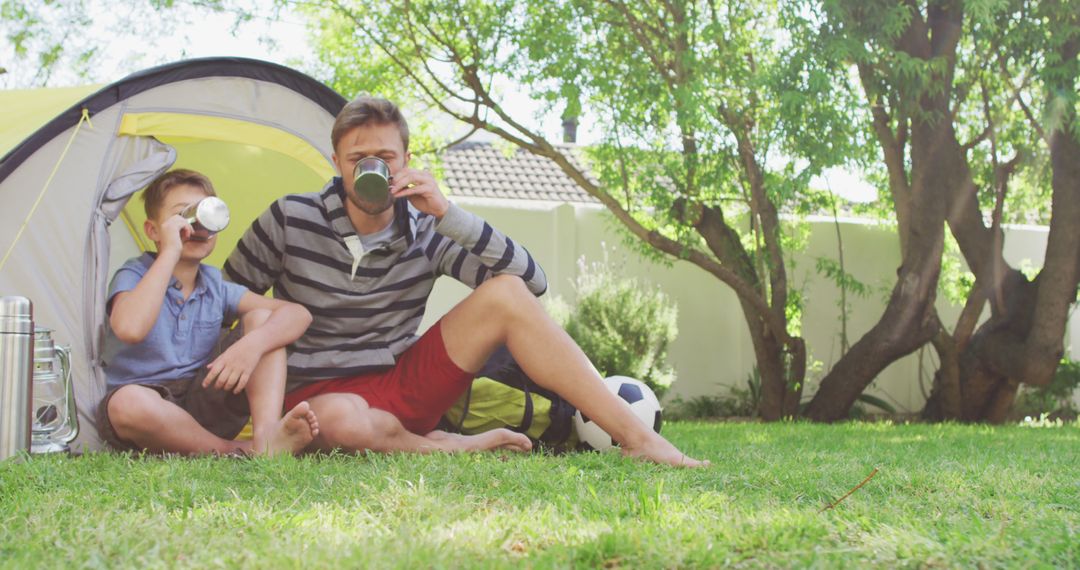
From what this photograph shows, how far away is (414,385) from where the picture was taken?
2.89m

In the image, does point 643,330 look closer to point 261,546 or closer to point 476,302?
point 476,302

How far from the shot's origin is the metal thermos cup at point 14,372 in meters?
2.49

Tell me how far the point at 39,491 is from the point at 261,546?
0.84 meters

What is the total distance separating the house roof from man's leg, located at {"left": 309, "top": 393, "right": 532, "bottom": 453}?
813 centimetres

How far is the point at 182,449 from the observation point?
2.86 meters

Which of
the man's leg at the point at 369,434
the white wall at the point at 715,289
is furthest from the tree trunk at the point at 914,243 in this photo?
the man's leg at the point at 369,434

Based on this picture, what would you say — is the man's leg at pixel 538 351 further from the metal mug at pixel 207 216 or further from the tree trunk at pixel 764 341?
the tree trunk at pixel 764 341

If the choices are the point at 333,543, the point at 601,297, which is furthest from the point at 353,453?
the point at 601,297

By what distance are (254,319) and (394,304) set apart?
392mm

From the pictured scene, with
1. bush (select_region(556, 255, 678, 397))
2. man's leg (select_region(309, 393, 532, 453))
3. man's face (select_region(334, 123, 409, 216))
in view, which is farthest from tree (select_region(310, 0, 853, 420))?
man's leg (select_region(309, 393, 532, 453))

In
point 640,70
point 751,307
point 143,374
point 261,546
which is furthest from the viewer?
point 751,307

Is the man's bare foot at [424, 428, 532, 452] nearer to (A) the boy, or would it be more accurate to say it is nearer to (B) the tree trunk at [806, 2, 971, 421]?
(A) the boy

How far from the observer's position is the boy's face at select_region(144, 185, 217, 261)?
3.02m

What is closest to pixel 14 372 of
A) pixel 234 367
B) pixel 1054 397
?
pixel 234 367
